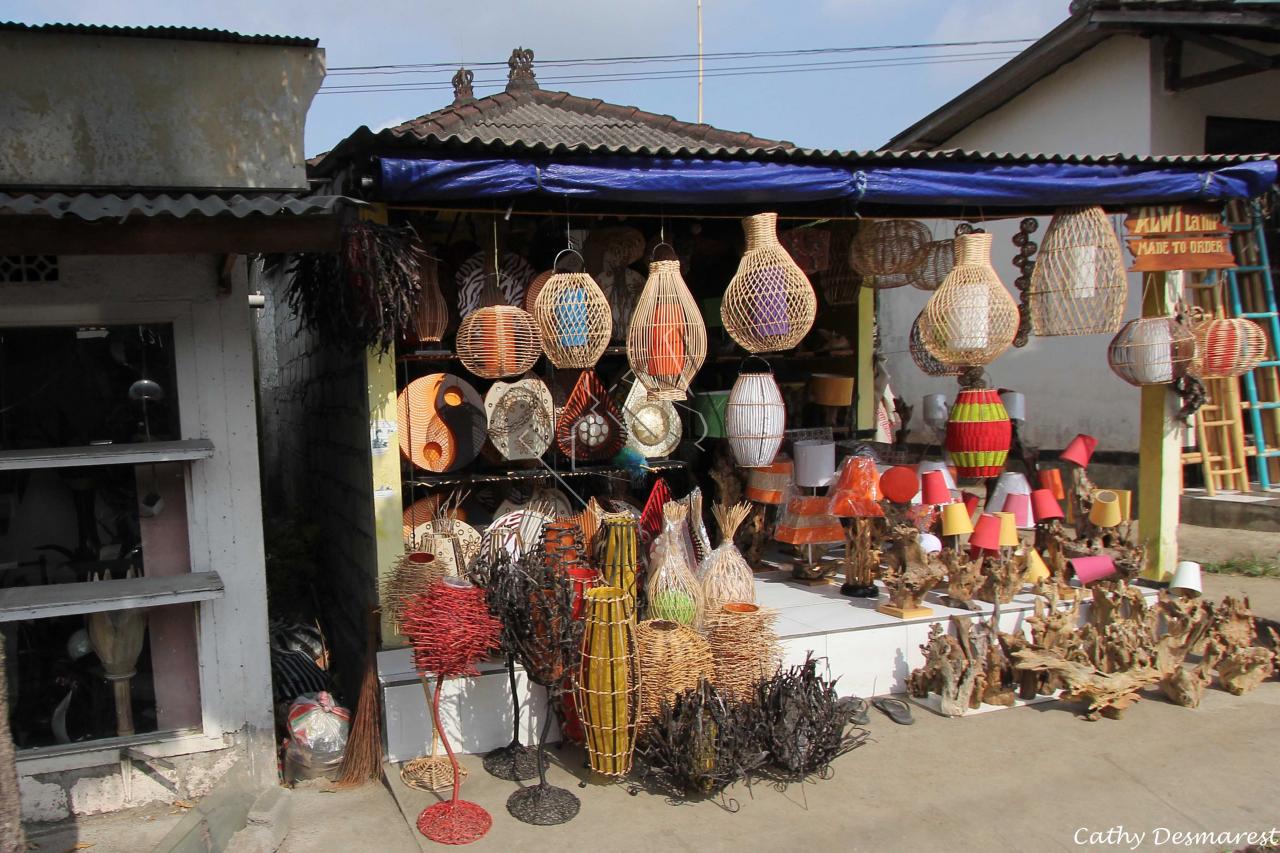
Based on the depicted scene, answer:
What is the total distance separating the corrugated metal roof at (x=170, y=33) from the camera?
13.3 feet

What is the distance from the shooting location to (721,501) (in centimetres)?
709

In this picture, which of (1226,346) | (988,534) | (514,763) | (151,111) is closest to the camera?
(151,111)

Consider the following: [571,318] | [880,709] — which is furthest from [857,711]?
[571,318]

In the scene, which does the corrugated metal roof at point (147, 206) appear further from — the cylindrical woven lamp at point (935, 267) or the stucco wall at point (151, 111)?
the cylindrical woven lamp at point (935, 267)

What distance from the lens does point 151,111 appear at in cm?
422

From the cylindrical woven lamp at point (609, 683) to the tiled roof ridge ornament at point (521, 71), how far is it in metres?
7.68

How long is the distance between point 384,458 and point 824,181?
2.99m

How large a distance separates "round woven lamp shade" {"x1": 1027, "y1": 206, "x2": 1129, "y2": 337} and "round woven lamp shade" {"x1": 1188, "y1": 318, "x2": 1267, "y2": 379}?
985 millimetres

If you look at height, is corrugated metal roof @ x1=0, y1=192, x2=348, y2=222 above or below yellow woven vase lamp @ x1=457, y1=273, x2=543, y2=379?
above

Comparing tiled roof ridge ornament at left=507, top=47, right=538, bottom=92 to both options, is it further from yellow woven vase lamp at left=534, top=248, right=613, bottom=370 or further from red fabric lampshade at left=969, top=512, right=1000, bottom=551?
red fabric lampshade at left=969, top=512, right=1000, bottom=551

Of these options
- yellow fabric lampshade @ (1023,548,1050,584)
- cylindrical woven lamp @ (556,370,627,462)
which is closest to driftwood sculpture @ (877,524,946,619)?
yellow fabric lampshade @ (1023,548,1050,584)

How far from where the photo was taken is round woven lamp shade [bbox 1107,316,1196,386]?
19.8 feet

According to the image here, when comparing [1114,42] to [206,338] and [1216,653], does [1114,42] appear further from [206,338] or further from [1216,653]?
[206,338]

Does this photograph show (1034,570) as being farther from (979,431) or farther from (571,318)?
(571,318)
